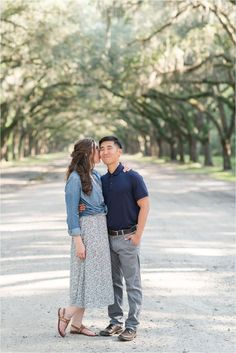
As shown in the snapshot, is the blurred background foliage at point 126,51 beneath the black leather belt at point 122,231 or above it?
above

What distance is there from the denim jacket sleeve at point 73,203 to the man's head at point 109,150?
0.29 metres

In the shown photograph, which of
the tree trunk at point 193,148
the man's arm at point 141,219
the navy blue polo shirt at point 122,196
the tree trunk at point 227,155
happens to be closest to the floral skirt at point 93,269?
the navy blue polo shirt at point 122,196

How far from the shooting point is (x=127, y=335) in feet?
17.0

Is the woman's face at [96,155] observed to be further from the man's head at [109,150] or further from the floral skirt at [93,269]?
the floral skirt at [93,269]

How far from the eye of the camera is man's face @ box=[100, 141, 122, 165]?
5.25m

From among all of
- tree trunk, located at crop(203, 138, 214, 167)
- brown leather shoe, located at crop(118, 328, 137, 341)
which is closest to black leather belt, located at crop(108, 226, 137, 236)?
brown leather shoe, located at crop(118, 328, 137, 341)

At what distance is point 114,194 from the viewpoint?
5.23 meters

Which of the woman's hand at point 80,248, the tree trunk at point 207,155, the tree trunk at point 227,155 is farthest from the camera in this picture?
the tree trunk at point 207,155

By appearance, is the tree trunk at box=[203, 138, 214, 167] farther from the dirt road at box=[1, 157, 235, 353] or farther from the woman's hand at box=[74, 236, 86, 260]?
the woman's hand at box=[74, 236, 86, 260]

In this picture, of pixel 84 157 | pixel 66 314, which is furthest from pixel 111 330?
pixel 84 157

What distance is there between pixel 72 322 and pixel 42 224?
6.83 m

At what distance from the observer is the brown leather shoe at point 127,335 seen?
5.18 meters

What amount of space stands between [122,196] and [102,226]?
293mm

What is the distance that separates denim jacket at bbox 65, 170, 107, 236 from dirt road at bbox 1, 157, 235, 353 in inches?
38.3
